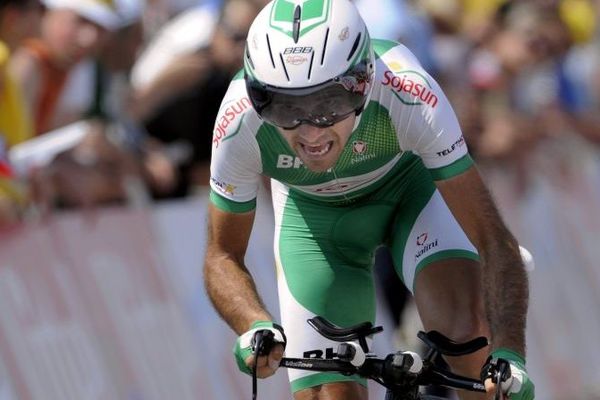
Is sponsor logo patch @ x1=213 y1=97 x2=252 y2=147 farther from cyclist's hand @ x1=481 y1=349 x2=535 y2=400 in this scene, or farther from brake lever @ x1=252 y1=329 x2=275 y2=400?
cyclist's hand @ x1=481 y1=349 x2=535 y2=400

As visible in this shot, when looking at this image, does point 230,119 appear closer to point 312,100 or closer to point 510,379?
point 312,100

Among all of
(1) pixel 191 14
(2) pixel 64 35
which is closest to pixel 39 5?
(2) pixel 64 35

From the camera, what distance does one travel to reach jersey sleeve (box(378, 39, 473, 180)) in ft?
20.5

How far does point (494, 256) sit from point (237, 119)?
122 centimetres

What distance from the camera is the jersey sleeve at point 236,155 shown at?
6348mm

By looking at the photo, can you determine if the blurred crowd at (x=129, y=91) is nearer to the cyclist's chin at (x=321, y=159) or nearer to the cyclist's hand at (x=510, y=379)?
the cyclist's chin at (x=321, y=159)

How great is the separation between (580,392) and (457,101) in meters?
3.04

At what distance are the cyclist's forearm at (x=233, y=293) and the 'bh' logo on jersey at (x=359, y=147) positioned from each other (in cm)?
70

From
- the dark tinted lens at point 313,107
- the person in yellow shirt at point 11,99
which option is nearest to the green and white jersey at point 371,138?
the dark tinted lens at point 313,107

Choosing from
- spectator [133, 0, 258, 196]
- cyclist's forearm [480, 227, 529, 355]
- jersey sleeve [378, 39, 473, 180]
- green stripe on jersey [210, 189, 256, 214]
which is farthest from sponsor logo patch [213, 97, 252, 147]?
spectator [133, 0, 258, 196]

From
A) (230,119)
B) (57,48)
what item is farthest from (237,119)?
(57,48)

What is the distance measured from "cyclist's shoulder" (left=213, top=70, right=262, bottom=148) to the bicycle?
1.03 meters

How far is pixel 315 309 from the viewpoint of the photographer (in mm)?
6785

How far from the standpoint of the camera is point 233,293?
636 centimetres
